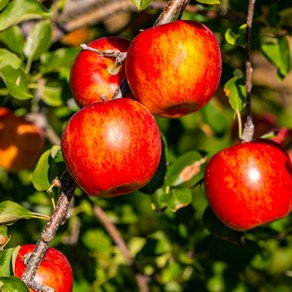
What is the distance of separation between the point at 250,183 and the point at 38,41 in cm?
69

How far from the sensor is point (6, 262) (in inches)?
49.0

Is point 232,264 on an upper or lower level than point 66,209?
lower

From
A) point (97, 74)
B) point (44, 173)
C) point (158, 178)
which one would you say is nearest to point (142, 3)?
point (97, 74)

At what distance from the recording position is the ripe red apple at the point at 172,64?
48.4 inches

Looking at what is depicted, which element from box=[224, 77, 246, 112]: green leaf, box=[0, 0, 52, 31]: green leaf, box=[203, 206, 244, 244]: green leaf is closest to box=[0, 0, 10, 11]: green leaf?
box=[0, 0, 52, 31]: green leaf

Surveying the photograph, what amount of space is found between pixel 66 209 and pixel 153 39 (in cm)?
32

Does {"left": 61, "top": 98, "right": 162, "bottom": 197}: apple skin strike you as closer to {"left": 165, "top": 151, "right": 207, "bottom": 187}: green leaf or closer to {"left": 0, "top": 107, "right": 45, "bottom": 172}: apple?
{"left": 165, "top": 151, "right": 207, "bottom": 187}: green leaf

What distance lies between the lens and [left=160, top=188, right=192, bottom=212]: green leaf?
62.6 inches

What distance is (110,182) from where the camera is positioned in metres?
1.22

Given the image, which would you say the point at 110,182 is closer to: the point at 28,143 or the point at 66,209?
the point at 66,209

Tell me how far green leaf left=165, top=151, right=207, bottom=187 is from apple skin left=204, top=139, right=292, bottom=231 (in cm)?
22

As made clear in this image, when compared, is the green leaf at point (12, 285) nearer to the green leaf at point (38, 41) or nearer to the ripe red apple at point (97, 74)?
the ripe red apple at point (97, 74)

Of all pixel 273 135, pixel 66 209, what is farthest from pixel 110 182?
pixel 273 135

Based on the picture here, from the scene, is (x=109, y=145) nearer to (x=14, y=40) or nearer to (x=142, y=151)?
(x=142, y=151)
